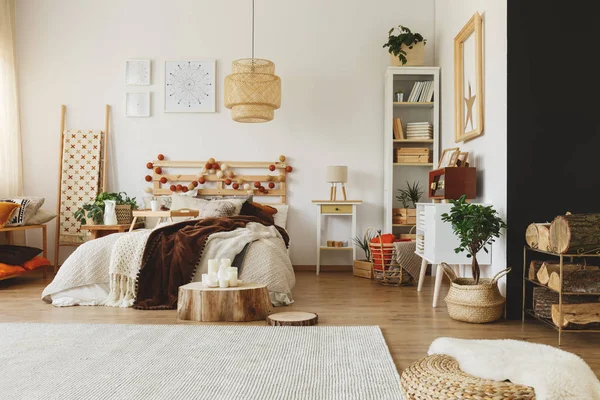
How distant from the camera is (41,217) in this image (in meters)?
6.03

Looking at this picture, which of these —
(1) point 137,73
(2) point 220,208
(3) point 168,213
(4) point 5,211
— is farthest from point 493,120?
(4) point 5,211

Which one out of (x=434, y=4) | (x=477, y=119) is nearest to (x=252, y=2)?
(x=434, y=4)

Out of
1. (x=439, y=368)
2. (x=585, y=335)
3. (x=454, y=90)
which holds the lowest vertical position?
(x=585, y=335)

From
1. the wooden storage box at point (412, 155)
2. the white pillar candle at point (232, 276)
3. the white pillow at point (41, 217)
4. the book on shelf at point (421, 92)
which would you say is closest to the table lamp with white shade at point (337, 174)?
the wooden storage box at point (412, 155)

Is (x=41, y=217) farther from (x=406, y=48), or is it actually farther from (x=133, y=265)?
(x=406, y=48)

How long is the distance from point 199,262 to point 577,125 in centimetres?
281

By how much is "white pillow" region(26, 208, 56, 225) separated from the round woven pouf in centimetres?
502

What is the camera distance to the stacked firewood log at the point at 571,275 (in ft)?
10.5

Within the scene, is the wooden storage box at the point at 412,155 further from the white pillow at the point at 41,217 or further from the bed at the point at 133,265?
the white pillow at the point at 41,217

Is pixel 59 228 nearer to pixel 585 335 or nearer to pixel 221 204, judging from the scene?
pixel 221 204

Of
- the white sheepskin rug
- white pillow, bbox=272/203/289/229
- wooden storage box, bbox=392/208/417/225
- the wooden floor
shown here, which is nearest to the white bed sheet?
the wooden floor

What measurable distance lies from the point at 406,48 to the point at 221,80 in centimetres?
207

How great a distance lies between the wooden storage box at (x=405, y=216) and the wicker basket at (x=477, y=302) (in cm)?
236

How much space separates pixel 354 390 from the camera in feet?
7.66
